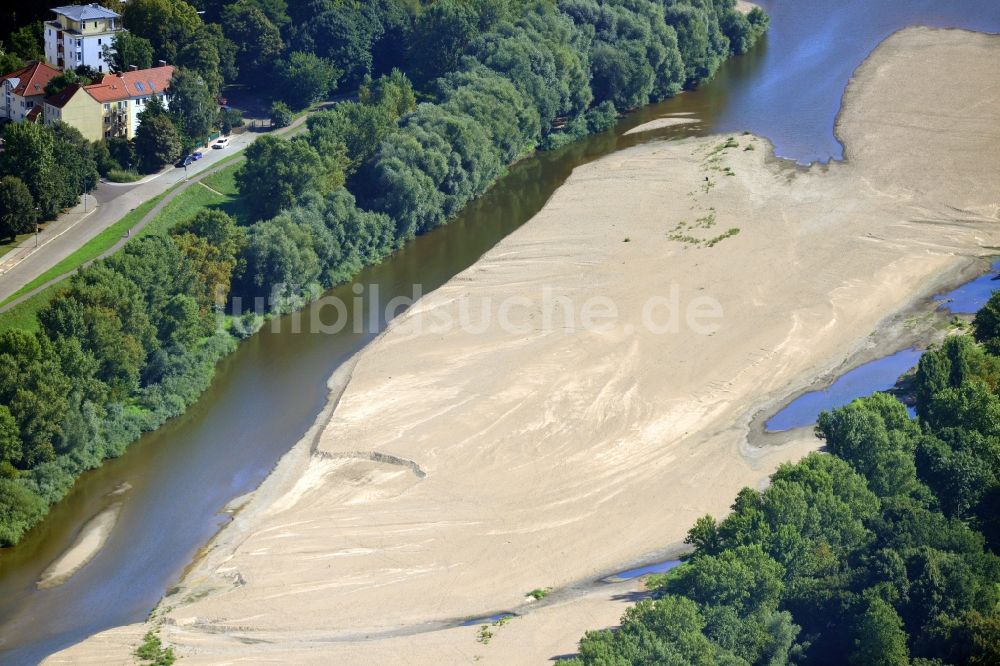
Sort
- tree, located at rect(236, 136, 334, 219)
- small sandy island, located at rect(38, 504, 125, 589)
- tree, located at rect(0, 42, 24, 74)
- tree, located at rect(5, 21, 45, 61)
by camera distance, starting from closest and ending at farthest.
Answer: small sandy island, located at rect(38, 504, 125, 589) → tree, located at rect(236, 136, 334, 219) → tree, located at rect(0, 42, 24, 74) → tree, located at rect(5, 21, 45, 61)

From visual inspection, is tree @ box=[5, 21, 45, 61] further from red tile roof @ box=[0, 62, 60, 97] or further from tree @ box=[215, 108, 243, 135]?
tree @ box=[215, 108, 243, 135]

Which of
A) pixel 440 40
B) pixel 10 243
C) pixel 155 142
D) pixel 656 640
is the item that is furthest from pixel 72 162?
pixel 656 640

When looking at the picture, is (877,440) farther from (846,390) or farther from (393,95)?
(393,95)

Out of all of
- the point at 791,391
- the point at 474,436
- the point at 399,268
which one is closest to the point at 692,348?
the point at 791,391

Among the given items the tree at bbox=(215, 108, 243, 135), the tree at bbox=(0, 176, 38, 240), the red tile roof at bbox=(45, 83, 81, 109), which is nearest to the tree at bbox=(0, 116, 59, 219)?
the tree at bbox=(0, 176, 38, 240)

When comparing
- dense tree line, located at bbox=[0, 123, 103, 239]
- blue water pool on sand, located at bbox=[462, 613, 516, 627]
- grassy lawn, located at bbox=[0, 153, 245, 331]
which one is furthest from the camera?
dense tree line, located at bbox=[0, 123, 103, 239]

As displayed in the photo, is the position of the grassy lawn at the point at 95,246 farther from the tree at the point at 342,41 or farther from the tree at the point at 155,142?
the tree at the point at 342,41
